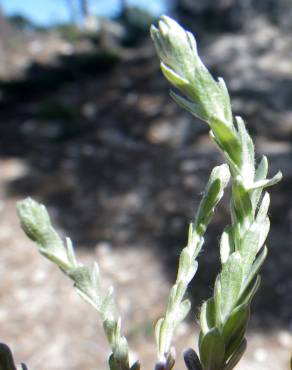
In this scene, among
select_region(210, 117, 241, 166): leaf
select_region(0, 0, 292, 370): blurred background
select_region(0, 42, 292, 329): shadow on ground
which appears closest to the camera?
select_region(210, 117, 241, 166): leaf

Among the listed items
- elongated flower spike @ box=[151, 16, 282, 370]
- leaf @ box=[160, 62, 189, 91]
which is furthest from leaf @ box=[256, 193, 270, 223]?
leaf @ box=[160, 62, 189, 91]

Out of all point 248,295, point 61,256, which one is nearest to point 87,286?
point 61,256

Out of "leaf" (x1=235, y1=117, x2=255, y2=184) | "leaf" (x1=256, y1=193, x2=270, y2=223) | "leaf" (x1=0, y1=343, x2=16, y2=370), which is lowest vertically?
"leaf" (x1=0, y1=343, x2=16, y2=370)

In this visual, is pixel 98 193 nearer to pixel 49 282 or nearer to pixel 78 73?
pixel 49 282

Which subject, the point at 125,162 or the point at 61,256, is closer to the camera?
the point at 61,256

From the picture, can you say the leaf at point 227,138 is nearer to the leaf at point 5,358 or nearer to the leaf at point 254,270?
the leaf at point 254,270

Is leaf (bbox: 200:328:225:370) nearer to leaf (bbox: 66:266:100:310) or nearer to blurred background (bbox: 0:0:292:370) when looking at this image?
leaf (bbox: 66:266:100:310)

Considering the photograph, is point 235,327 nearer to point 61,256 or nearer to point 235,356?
point 235,356
